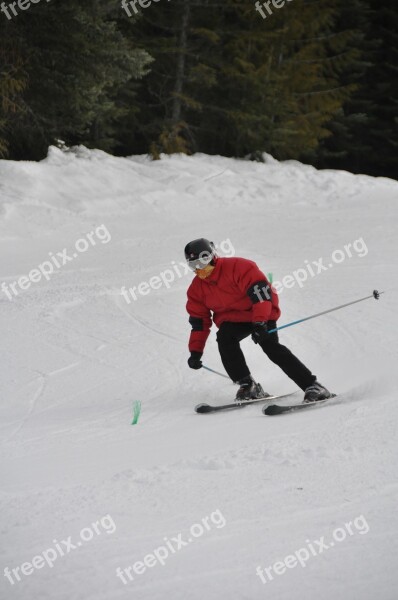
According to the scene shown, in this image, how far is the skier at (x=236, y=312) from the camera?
17.2 ft

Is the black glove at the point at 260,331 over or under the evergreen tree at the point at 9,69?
under

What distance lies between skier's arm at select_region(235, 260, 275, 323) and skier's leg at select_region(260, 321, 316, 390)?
22 centimetres

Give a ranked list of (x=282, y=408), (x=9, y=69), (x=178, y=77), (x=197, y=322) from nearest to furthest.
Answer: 1. (x=282, y=408)
2. (x=197, y=322)
3. (x=9, y=69)
4. (x=178, y=77)

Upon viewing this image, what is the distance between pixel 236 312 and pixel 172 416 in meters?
1.05

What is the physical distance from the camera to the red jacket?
5.34 m

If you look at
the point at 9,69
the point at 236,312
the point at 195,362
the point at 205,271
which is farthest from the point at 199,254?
the point at 9,69

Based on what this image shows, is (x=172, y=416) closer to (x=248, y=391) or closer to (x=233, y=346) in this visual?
(x=248, y=391)

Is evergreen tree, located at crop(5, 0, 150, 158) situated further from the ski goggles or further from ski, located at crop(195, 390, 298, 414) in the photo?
ski, located at crop(195, 390, 298, 414)

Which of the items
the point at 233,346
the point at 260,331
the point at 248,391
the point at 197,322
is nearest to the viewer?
the point at 260,331

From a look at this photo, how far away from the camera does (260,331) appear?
521 centimetres

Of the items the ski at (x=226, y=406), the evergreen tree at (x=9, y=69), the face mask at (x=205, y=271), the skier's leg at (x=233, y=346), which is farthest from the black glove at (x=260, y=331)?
the evergreen tree at (x=9, y=69)

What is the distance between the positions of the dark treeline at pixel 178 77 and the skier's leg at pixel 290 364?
9.62 m

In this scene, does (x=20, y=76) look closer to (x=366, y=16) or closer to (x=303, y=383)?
(x=303, y=383)

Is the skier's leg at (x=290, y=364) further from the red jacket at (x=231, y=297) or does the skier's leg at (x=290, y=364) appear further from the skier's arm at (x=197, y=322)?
the skier's arm at (x=197, y=322)
